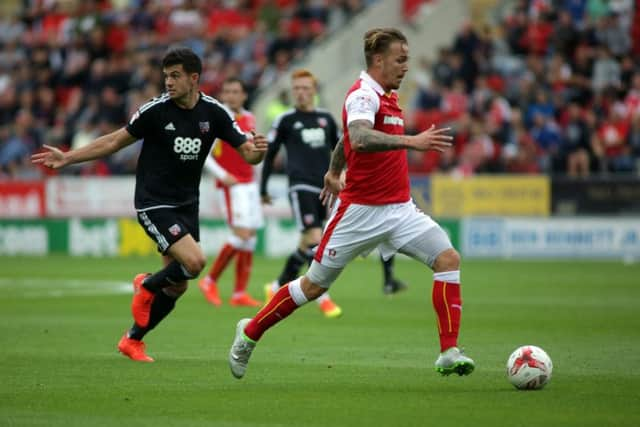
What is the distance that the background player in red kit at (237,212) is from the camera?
53.2 ft

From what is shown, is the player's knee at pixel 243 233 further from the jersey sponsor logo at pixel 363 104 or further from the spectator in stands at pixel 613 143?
the spectator in stands at pixel 613 143

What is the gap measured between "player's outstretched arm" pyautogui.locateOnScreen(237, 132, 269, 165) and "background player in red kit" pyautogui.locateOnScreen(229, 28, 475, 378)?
102cm

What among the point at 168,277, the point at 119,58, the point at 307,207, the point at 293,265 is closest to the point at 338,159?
the point at 168,277

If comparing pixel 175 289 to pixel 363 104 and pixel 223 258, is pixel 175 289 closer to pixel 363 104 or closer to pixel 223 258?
pixel 363 104

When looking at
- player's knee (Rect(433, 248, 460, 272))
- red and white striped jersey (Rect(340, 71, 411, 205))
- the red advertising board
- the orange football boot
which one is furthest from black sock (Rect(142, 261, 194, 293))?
the red advertising board

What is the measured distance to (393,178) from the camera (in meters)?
9.23

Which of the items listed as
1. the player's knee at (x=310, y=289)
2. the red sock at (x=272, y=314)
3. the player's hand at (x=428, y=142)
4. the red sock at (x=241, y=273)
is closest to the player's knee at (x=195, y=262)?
the red sock at (x=272, y=314)

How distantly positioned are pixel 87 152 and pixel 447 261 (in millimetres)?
2949

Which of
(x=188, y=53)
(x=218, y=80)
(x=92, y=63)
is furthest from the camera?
(x=92, y=63)

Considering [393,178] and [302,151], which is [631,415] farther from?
[302,151]

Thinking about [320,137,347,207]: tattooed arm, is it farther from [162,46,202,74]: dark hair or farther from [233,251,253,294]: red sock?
[233,251,253,294]: red sock

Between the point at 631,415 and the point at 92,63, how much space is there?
91.4 feet

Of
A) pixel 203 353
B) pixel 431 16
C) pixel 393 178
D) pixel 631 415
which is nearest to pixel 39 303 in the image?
pixel 203 353

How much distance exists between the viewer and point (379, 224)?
30.2ft
